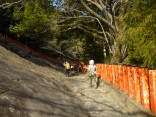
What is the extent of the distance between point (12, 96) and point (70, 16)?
22312 mm

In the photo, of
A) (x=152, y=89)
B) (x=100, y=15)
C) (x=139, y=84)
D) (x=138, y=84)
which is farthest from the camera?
(x=100, y=15)

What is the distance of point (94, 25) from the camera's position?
1324 inches

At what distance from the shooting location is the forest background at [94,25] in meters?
8.32

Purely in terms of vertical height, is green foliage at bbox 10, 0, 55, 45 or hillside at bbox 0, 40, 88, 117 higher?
green foliage at bbox 10, 0, 55, 45

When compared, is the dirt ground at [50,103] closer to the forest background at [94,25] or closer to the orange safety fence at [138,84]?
the orange safety fence at [138,84]

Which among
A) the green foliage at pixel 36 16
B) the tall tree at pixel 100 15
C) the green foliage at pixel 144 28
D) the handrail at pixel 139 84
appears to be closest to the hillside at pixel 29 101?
the handrail at pixel 139 84

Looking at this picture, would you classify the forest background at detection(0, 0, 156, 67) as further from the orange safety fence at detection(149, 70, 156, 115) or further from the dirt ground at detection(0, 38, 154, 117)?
the dirt ground at detection(0, 38, 154, 117)

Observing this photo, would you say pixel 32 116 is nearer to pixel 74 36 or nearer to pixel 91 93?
pixel 91 93

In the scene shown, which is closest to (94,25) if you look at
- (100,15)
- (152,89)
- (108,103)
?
(100,15)

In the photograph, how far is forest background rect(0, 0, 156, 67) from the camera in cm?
832

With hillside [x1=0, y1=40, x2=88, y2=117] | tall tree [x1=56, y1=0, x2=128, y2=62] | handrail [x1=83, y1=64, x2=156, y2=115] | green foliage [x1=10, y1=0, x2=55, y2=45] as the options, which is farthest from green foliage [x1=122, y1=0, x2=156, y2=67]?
green foliage [x1=10, y1=0, x2=55, y2=45]

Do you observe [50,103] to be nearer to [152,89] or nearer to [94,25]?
[152,89]

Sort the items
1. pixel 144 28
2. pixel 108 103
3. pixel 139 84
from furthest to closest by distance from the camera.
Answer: pixel 108 103 < pixel 139 84 < pixel 144 28

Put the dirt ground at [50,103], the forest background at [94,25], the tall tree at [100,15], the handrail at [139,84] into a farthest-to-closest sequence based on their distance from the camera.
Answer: the tall tree at [100,15] < the handrail at [139,84] < the dirt ground at [50,103] < the forest background at [94,25]
